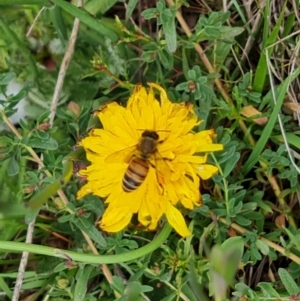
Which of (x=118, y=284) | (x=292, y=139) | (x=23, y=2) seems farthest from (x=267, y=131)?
(x=23, y=2)

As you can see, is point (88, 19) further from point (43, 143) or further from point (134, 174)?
point (134, 174)

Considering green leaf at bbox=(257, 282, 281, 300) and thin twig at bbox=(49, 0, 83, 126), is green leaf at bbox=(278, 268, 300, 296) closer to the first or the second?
green leaf at bbox=(257, 282, 281, 300)

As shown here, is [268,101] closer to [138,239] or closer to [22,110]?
[138,239]

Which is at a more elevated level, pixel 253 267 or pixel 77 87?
pixel 77 87

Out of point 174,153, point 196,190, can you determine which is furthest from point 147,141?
point 196,190

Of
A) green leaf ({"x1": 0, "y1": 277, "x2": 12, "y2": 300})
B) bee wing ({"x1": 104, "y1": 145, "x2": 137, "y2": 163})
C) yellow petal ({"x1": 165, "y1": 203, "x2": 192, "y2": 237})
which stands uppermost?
bee wing ({"x1": 104, "y1": 145, "x2": 137, "y2": 163})

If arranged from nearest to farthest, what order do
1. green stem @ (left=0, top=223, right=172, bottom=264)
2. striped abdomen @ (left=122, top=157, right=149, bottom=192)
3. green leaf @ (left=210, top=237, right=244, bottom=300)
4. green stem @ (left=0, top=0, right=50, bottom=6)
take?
green leaf @ (left=210, top=237, right=244, bottom=300) < striped abdomen @ (left=122, top=157, right=149, bottom=192) < green stem @ (left=0, top=223, right=172, bottom=264) < green stem @ (left=0, top=0, right=50, bottom=6)

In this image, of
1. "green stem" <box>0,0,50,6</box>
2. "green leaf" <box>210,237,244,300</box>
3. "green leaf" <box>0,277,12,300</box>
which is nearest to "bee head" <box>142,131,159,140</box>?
"green leaf" <box>210,237,244,300</box>
